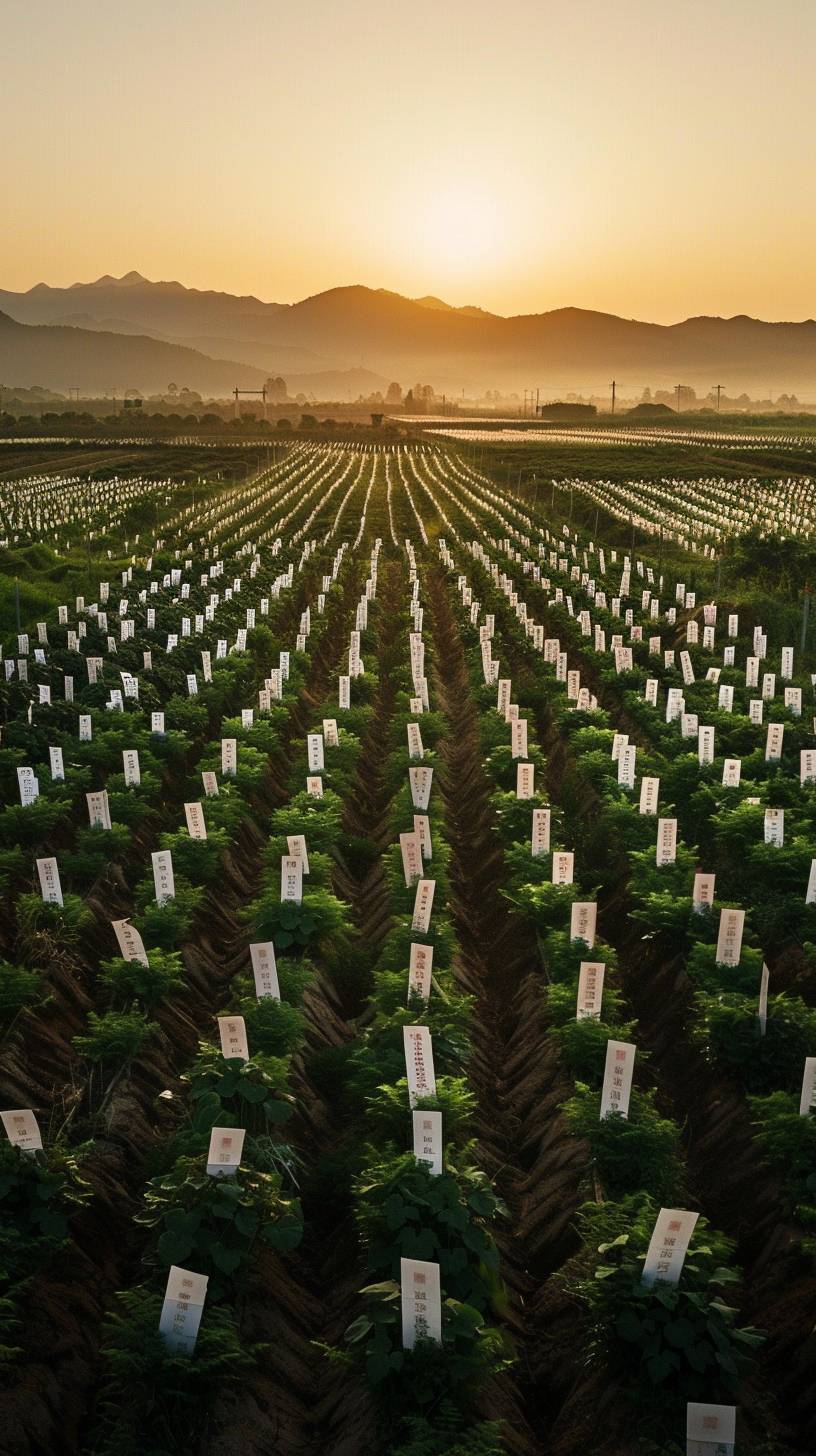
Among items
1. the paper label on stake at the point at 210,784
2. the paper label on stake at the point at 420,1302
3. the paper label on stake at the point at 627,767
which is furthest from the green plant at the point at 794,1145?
the paper label on stake at the point at 210,784

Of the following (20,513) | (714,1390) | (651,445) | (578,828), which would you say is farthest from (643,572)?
(651,445)

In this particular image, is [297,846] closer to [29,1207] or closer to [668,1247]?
[29,1207]

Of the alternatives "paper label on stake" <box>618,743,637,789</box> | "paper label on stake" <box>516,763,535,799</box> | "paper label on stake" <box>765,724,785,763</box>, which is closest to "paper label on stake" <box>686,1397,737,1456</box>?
"paper label on stake" <box>516,763,535,799</box>

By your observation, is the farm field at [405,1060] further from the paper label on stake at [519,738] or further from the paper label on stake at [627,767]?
the paper label on stake at [519,738]

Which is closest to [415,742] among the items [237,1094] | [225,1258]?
[237,1094]

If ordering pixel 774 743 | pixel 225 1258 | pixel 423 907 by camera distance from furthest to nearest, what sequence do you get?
pixel 774 743
pixel 423 907
pixel 225 1258
